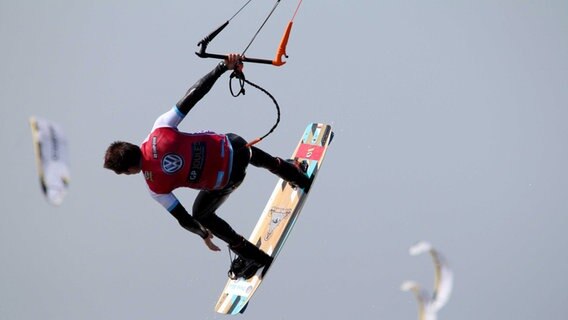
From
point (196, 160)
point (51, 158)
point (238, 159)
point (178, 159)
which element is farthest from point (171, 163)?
point (51, 158)

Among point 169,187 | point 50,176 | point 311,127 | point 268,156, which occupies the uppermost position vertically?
point 311,127

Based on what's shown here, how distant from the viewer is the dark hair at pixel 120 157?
17.0 feet

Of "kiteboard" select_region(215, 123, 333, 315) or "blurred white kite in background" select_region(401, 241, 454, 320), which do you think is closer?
"blurred white kite in background" select_region(401, 241, 454, 320)

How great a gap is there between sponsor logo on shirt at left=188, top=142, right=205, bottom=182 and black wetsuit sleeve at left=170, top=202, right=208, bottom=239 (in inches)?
6.4

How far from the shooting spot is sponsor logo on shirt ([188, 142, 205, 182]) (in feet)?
18.0

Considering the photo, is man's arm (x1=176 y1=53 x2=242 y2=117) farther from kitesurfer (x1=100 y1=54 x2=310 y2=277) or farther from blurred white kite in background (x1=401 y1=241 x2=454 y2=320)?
blurred white kite in background (x1=401 y1=241 x2=454 y2=320)

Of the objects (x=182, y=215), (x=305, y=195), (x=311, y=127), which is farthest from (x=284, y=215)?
(x=182, y=215)

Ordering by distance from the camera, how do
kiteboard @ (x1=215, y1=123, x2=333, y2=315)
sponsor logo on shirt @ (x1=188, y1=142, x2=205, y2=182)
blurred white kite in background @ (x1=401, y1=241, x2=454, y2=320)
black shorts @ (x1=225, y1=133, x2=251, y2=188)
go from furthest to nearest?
1. kiteboard @ (x1=215, y1=123, x2=333, y2=315)
2. black shorts @ (x1=225, y1=133, x2=251, y2=188)
3. sponsor logo on shirt @ (x1=188, y1=142, x2=205, y2=182)
4. blurred white kite in background @ (x1=401, y1=241, x2=454, y2=320)

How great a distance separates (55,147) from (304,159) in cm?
244

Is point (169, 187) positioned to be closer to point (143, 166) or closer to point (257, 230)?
point (143, 166)

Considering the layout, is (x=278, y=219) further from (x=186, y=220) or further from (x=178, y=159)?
(x=178, y=159)

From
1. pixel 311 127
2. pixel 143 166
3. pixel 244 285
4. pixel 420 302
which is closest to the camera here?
pixel 420 302

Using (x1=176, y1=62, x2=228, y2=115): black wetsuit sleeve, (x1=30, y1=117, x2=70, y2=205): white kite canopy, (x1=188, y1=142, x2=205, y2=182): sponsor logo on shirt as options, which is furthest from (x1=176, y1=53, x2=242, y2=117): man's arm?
(x1=30, y1=117, x2=70, y2=205): white kite canopy

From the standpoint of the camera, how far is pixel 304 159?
21.7 ft
